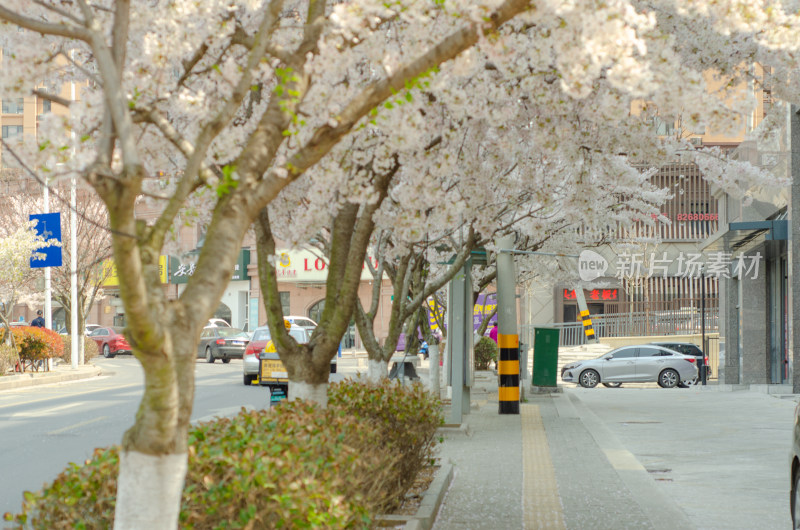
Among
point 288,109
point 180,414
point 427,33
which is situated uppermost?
point 427,33

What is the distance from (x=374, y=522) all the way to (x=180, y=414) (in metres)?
2.22

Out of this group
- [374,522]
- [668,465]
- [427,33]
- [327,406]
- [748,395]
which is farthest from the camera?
[748,395]

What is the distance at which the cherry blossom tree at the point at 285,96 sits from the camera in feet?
13.2

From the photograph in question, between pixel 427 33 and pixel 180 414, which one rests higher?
pixel 427 33

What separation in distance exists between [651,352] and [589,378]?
2.24 m

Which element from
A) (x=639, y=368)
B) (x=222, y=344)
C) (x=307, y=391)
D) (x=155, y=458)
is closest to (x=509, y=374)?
(x=307, y=391)

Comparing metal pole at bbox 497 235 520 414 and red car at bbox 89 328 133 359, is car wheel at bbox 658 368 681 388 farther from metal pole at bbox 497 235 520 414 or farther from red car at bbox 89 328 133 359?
red car at bbox 89 328 133 359

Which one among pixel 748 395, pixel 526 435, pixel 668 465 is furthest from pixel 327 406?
pixel 748 395

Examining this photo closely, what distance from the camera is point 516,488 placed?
30.2 feet

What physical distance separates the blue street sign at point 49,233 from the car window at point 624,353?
59.1ft

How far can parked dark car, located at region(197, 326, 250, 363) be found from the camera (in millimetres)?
39938

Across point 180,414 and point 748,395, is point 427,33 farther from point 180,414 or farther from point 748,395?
point 748,395

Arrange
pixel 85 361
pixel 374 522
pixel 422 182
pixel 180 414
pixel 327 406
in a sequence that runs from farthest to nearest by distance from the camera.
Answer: pixel 85 361, pixel 422 182, pixel 327 406, pixel 374 522, pixel 180 414

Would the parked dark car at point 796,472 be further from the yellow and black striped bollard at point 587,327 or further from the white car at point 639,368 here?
the yellow and black striped bollard at point 587,327
